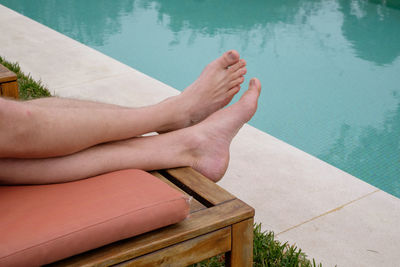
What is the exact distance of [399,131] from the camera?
3.65m

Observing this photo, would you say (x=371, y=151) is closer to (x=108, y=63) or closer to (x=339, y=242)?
(x=339, y=242)

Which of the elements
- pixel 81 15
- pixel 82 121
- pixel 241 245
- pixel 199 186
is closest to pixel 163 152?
pixel 199 186

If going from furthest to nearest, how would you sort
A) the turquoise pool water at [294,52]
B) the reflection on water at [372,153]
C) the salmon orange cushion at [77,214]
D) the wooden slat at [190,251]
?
1. the turquoise pool water at [294,52]
2. the reflection on water at [372,153]
3. the wooden slat at [190,251]
4. the salmon orange cushion at [77,214]

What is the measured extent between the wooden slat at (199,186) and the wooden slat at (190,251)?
0.35ft

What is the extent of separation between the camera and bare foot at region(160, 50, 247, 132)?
175cm

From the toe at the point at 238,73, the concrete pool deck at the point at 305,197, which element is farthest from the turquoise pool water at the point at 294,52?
the toe at the point at 238,73

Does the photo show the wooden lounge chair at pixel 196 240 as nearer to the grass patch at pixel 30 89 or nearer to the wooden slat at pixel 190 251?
the wooden slat at pixel 190 251

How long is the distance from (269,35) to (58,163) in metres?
4.84

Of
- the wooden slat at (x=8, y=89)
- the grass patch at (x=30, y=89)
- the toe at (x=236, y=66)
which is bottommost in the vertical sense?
the grass patch at (x=30, y=89)

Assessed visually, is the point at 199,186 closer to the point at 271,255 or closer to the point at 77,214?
the point at 77,214

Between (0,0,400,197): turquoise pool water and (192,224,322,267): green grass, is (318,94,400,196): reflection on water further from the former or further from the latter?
(192,224,322,267): green grass

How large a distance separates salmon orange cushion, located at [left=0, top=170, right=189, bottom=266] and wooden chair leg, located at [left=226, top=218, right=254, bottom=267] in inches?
6.7

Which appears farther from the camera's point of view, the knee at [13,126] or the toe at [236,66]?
the toe at [236,66]

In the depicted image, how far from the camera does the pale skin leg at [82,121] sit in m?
1.22
